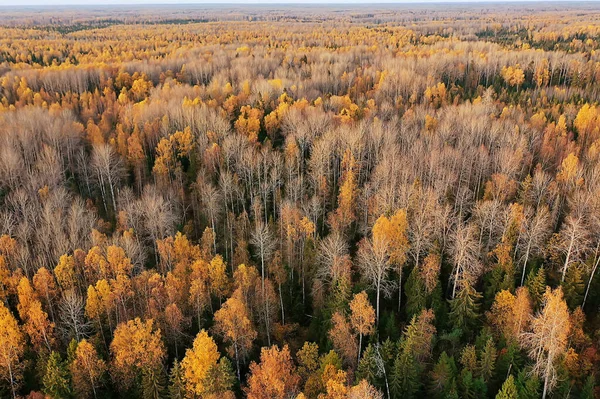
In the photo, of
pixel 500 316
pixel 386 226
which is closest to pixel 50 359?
pixel 386 226

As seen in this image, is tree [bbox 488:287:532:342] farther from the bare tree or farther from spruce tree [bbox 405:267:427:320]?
the bare tree

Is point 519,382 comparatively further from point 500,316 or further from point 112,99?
point 112,99

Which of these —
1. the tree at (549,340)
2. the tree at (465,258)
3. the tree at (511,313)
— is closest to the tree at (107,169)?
the tree at (465,258)

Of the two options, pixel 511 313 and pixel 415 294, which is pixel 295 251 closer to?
pixel 415 294

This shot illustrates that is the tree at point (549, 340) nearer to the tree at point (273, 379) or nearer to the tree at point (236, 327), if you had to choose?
the tree at point (273, 379)

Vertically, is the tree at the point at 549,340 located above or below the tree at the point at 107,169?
below

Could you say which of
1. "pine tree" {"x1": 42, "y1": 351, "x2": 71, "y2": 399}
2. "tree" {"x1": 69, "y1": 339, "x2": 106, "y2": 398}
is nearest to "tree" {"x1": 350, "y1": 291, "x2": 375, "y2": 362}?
"tree" {"x1": 69, "y1": 339, "x2": 106, "y2": 398}
